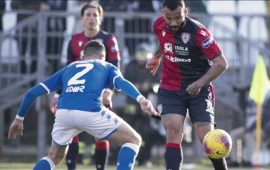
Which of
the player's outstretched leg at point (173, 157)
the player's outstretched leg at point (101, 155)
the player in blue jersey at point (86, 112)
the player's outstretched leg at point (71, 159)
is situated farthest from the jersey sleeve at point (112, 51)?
the player's outstretched leg at point (173, 157)

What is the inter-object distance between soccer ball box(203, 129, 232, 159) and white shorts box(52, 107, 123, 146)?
101 cm

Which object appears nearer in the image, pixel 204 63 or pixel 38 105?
pixel 204 63

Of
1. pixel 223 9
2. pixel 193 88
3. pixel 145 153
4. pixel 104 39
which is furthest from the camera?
pixel 223 9

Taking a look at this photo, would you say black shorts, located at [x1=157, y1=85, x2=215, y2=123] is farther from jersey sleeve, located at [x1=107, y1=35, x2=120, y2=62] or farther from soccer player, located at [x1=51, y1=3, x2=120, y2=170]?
jersey sleeve, located at [x1=107, y1=35, x2=120, y2=62]

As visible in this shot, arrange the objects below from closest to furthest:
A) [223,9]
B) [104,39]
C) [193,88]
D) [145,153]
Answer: [193,88]
[104,39]
[145,153]
[223,9]

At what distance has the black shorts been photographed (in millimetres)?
7945

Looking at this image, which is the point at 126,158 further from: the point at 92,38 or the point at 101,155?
the point at 92,38

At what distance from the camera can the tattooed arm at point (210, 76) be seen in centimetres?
768

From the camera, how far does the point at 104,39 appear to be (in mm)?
9930

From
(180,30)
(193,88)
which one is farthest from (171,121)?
(180,30)

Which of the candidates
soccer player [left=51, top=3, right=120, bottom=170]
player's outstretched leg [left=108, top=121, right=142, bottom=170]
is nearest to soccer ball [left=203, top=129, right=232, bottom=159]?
player's outstretched leg [left=108, top=121, right=142, bottom=170]

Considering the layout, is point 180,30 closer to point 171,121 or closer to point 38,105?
point 171,121

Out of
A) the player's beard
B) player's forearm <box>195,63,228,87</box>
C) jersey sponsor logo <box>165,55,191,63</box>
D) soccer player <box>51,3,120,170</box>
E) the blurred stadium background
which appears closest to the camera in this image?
player's forearm <box>195,63,228,87</box>

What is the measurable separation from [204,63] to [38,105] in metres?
7.48
